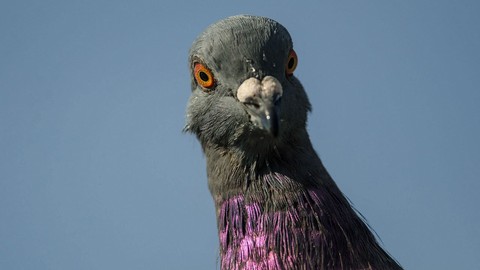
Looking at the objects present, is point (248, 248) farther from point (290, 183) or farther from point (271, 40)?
point (271, 40)

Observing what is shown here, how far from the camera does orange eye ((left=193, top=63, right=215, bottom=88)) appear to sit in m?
8.84

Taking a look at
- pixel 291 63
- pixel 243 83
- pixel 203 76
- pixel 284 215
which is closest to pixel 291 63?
pixel 291 63

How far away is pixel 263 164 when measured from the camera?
349 inches

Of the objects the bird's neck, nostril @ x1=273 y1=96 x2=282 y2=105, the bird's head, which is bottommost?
the bird's neck

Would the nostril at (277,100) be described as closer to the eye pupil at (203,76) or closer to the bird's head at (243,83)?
the bird's head at (243,83)

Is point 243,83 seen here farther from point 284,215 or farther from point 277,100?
point 284,215

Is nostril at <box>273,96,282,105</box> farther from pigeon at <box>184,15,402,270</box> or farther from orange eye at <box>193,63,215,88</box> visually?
orange eye at <box>193,63,215,88</box>

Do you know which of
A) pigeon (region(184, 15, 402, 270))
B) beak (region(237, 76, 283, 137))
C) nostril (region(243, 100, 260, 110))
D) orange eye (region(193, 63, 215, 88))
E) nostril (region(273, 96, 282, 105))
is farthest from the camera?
orange eye (region(193, 63, 215, 88))

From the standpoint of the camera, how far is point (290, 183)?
8.66m

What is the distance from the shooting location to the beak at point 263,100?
783 cm

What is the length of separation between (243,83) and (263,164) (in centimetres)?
99

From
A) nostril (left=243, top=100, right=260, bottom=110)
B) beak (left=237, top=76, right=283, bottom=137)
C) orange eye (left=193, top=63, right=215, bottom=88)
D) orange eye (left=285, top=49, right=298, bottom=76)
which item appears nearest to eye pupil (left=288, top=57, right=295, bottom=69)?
orange eye (left=285, top=49, right=298, bottom=76)

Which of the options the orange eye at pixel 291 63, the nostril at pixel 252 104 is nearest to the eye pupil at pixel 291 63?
the orange eye at pixel 291 63

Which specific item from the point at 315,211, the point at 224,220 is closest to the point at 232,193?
the point at 224,220
